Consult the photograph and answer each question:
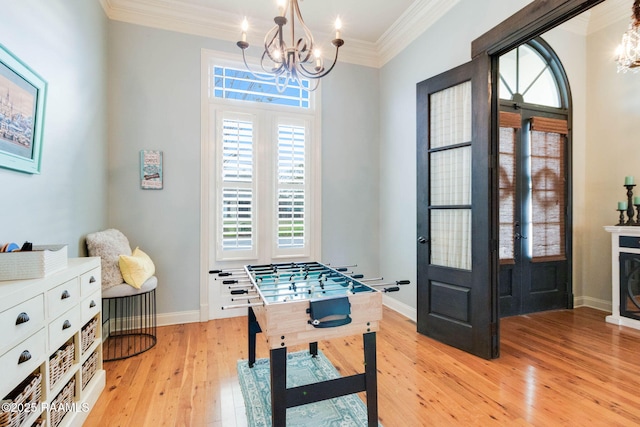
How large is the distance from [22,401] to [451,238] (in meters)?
3.06

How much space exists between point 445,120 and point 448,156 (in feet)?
1.19

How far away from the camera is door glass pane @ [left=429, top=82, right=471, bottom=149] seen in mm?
2738

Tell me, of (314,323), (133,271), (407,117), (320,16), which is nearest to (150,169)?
(133,271)

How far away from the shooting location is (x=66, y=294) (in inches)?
63.3

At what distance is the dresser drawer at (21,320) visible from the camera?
1.13 m

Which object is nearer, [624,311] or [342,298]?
[342,298]

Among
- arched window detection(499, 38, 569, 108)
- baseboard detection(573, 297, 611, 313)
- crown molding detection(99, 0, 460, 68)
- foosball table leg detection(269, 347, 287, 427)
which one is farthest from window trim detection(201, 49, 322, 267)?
baseboard detection(573, 297, 611, 313)

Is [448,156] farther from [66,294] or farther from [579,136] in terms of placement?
[66,294]

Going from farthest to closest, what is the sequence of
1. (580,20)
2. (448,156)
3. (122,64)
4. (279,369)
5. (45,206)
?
(580,20), (122,64), (448,156), (45,206), (279,369)

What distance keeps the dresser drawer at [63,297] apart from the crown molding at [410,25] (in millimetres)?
3890

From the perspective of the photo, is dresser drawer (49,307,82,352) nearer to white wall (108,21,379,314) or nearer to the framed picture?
the framed picture

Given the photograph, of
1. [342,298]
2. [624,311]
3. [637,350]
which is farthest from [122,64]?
[624,311]

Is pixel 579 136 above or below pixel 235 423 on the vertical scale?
above

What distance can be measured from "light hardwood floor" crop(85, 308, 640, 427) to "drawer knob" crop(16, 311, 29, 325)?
971mm
